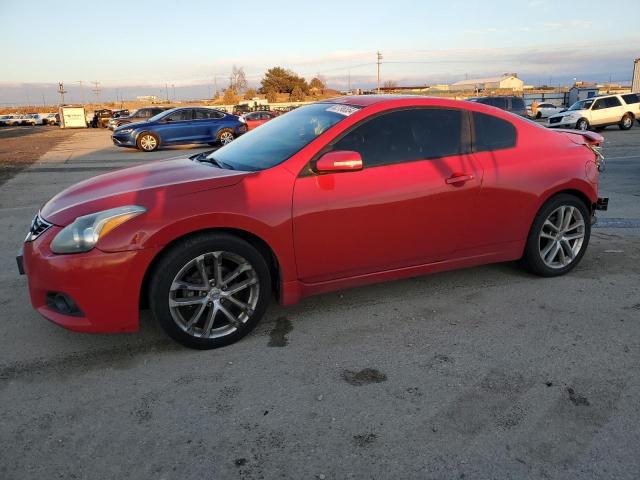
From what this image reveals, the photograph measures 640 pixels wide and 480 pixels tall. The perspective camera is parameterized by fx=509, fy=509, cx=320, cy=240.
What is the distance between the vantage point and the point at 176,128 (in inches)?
726

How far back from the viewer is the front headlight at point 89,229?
3.01m

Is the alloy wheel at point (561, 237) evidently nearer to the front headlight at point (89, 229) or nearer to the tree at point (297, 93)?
the front headlight at point (89, 229)

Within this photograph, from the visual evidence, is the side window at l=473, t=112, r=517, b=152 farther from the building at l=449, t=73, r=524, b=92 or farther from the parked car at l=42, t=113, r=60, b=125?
the building at l=449, t=73, r=524, b=92

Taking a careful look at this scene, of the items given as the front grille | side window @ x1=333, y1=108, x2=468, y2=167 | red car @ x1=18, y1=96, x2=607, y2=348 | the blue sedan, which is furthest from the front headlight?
the blue sedan

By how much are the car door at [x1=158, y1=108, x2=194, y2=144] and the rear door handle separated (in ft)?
52.8

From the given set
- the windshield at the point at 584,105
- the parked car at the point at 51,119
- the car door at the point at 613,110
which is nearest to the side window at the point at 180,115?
the windshield at the point at 584,105

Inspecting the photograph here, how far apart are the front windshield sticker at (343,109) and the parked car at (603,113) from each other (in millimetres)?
21599

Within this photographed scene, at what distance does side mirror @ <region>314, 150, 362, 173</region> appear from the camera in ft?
11.0

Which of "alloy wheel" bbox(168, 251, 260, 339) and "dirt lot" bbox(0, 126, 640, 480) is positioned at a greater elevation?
"alloy wheel" bbox(168, 251, 260, 339)

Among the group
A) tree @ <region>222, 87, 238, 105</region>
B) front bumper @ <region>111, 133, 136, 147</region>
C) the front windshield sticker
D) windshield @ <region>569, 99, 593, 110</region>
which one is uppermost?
tree @ <region>222, 87, 238, 105</region>

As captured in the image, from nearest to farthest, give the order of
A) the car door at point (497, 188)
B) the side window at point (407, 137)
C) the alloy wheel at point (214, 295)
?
the alloy wheel at point (214, 295) → the side window at point (407, 137) → the car door at point (497, 188)

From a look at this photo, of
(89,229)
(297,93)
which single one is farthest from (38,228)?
(297,93)

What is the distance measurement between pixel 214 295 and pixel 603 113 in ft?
79.1

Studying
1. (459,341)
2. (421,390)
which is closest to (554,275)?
(459,341)
